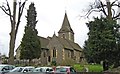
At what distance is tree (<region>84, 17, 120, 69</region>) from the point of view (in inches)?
1133

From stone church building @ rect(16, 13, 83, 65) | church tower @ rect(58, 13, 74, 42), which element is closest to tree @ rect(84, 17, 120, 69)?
stone church building @ rect(16, 13, 83, 65)

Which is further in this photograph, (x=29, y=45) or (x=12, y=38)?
(x=29, y=45)

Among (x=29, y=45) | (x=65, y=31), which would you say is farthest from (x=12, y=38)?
(x=65, y=31)

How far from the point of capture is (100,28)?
30266 mm

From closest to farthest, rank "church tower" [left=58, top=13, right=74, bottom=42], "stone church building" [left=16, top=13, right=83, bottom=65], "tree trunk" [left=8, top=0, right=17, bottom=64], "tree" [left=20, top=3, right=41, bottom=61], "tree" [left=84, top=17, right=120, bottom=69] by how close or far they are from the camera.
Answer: "tree" [left=84, top=17, right=120, bottom=69]
"tree trunk" [left=8, top=0, right=17, bottom=64]
"tree" [left=20, top=3, right=41, bottom=61]
"stone church building" [left=16, top=13, right=83, bottom=65]
"church tower" [left=58, top=13, right=74, bottom=42]

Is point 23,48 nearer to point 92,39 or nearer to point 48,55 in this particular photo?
point 48,55

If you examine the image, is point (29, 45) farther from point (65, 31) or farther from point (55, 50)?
point (65, 31)

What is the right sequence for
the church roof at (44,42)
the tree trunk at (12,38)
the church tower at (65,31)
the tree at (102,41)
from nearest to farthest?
the tree at (102,41)
the tree trunk at (12,38)
the church roof at (44,42)
the church tower at (65,31)

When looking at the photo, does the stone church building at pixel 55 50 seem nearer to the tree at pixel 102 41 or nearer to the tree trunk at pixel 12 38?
the tree trunk at pixel 12 38

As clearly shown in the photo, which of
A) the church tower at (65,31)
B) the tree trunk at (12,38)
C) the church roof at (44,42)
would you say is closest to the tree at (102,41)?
the tree trunk at (12,38)

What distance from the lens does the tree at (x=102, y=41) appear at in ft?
94.4

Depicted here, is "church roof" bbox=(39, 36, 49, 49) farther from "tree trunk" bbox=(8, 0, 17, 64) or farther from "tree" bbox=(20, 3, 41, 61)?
"tree trunk" bbox=(8, 0, 17, 64)

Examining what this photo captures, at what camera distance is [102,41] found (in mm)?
28797

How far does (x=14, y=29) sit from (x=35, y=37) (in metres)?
37.2
